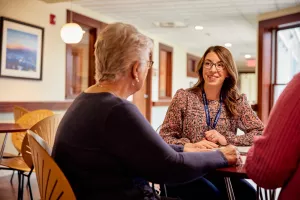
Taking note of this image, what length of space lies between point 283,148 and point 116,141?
541 millimetres

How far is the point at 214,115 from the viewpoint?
2.39m

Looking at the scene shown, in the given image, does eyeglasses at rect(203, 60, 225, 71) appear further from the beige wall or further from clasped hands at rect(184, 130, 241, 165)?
the beige wall

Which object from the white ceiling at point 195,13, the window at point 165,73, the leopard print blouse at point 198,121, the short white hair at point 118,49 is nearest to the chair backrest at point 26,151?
the leopard print blouse at point 198,121

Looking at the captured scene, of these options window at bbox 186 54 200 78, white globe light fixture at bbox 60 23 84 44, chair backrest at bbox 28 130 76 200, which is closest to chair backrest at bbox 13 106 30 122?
white globe light fixture at bbox 60 23 84 44

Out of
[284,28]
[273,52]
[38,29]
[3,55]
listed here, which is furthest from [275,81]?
[3,55]

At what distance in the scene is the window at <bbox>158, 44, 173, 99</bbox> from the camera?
9836 mm

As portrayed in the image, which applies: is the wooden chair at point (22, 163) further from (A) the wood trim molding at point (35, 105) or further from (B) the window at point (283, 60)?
(B) the window at point (283, 60)

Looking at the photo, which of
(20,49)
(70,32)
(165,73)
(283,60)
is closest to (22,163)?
(20,49)

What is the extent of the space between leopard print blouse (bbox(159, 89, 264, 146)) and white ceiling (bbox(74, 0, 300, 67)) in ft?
12.2

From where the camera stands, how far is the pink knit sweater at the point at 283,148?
1.15 meters

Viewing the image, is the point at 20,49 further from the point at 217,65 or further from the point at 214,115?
the point at 214,115

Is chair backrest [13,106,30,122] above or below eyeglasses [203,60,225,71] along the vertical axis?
below

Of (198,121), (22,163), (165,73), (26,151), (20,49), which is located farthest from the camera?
(165,73)

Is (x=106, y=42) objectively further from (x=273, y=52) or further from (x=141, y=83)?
(x=273, y=52)
